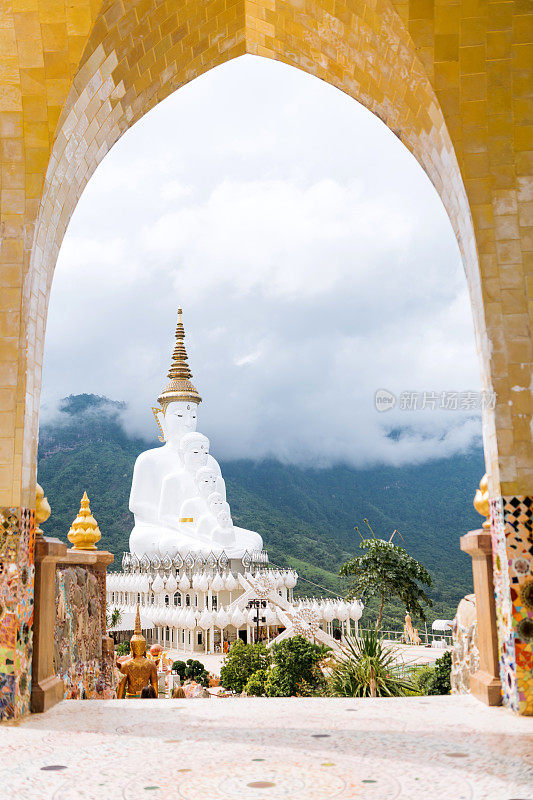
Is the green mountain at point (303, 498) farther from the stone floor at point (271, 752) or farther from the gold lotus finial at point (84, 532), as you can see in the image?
the stone floor at point (271, 752)

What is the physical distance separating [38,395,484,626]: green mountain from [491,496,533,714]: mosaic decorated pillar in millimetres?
37083

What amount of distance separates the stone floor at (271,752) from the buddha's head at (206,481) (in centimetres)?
2200

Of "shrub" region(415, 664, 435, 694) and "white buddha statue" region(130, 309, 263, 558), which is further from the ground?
"white buddha statue" region(130, 309, 263, 558)

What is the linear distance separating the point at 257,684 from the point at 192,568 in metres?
12.0

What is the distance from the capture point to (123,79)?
4992mm

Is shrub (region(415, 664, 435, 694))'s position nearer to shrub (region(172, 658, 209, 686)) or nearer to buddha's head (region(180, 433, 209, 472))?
shrub (region(172, 658, 209, 686))

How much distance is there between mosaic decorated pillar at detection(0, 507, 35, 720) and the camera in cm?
412

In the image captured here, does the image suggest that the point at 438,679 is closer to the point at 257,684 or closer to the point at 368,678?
the point at 368,678

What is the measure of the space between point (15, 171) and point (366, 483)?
196 feet

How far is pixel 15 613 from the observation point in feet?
13.8

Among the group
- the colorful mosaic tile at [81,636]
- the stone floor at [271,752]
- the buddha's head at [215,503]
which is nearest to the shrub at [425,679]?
the colorful mosaic tile at [81,636]

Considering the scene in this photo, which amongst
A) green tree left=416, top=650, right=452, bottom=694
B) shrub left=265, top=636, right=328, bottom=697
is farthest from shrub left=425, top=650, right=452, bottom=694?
shrub left=265, top=636, right=328, bottom=697

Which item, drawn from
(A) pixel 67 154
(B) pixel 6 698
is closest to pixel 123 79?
(A) pixel 67 154

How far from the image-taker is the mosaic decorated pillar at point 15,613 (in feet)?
13.5
